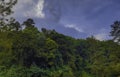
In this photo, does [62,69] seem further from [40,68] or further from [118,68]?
[118,68]

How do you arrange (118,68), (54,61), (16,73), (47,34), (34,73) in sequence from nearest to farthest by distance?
(118,68), (16,73), (34,73), (54,61), (47,34)

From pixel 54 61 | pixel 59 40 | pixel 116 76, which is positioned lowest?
pixel 116 76

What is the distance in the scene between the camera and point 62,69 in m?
58.0

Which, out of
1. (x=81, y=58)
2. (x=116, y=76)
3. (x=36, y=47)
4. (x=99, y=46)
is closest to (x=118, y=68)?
(x=116, y=76)

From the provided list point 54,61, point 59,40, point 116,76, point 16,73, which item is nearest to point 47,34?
point 59,40

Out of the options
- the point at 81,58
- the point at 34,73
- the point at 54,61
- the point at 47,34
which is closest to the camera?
the point at 34,73

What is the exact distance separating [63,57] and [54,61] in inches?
178

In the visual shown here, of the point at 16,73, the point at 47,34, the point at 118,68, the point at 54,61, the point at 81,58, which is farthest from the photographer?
the point at 81,58

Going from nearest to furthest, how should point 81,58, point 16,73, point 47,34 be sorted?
1. point 16,73
2. point 47,34
3. point 81,58

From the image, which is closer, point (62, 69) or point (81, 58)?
point (62, 69)

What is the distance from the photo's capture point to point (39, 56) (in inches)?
2153

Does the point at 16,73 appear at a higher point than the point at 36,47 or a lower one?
lower

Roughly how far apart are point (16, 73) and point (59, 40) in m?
14.2

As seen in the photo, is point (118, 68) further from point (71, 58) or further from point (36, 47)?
point (71, 58)
